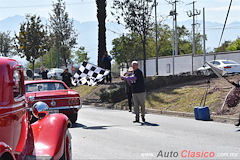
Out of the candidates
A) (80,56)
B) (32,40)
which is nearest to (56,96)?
(32,40)

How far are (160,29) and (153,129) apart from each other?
199ft

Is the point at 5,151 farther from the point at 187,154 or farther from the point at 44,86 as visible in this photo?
the point at 44,86

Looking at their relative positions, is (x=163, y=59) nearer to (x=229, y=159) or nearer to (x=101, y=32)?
(x=101, y=32)

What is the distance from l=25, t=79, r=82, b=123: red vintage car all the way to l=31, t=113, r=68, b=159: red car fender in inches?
256

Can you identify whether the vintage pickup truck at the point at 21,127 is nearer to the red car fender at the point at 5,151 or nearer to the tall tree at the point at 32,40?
the red car fender at the point at 5,151

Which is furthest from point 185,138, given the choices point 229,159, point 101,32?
point 101,32

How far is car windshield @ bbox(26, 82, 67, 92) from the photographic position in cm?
1408

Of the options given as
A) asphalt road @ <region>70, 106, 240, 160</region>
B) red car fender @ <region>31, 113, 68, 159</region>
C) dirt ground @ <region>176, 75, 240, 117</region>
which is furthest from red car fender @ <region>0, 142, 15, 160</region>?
dirt ground @ <region>176, 75, 240, 117</region>

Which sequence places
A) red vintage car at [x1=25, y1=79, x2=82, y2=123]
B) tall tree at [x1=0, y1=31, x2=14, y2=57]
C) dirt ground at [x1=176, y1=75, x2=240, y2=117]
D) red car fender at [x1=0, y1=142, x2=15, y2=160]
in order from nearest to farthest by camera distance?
red car fender at [x1=0, y1=142, x2=15, y2=160]
red vintage car at [x1=25, y1=79, x2=82, y2=123]
dirt ground at [x1=176, y1=75, x2=240, y2=117]
tall tree at [x1=0, y1=31, x2=14, y2=57]

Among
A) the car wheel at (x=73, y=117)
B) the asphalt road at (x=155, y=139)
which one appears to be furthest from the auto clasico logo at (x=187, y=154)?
the car wheel at (x=73, y=117)

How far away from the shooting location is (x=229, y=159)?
8.15 m

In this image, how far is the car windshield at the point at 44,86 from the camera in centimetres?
1408

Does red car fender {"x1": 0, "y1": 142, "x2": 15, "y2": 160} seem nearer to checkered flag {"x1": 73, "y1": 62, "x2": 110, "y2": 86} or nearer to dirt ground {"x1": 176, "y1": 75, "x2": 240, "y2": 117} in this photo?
dirt ground {"x1": 176, "y1": 75, "x2": 240, "y2": 117}

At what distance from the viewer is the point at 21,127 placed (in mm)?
5402
